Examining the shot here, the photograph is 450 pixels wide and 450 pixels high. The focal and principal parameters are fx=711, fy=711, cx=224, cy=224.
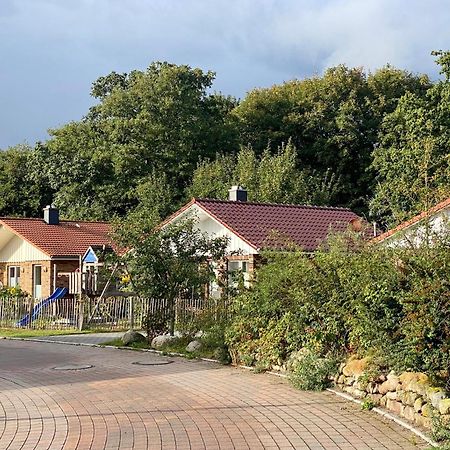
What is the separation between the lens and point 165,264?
62.0ft

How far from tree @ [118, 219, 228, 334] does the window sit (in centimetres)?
2002

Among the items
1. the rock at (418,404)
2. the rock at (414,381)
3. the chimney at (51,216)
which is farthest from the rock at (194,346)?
the chimney at (51,216)

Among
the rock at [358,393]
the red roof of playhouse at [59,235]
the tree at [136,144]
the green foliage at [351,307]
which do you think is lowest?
the rock at [358,393]

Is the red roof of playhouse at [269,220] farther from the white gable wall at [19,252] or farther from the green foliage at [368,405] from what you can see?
the green foliage at [368,405]

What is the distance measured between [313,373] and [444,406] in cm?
346

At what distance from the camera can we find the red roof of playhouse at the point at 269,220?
2592cm

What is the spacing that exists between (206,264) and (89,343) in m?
3.99

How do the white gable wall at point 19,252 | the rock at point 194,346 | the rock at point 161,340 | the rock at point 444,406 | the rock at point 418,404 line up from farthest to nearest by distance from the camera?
1. the white gable wall at point 19,252
2. the rock at point 161,340
3. the rock at point 194,346
4. the rock at point 418,404
5. the rock at point 444,406

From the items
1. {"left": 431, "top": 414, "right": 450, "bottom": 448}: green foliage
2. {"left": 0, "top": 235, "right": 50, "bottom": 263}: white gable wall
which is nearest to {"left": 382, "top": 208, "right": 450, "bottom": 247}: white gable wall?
{"left": 431, "top": 414, "right": 450, "bottom": 448}: green foliage

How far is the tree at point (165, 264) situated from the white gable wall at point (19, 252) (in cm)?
1620

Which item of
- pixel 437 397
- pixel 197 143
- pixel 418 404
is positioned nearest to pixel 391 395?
pixel 418 404

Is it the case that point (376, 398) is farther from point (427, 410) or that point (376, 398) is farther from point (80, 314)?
point (80, 314)

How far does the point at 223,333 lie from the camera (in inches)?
602

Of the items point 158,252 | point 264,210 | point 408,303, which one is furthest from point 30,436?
point 264,210
